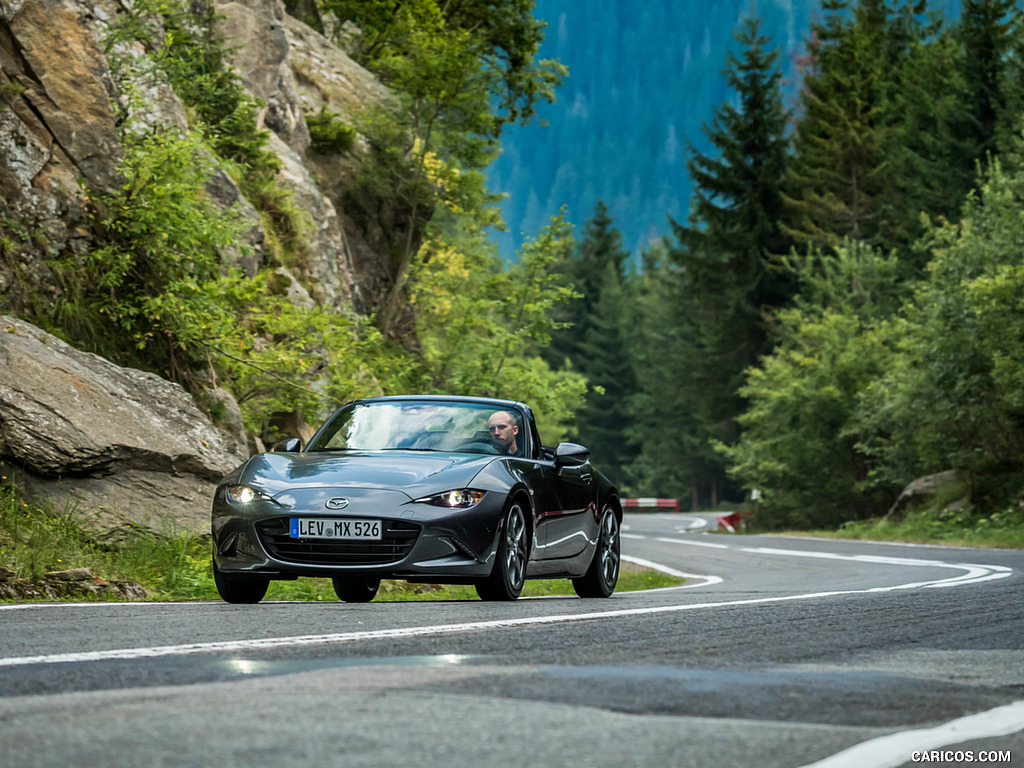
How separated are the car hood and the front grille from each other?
25cm

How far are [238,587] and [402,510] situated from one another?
1.39 metres

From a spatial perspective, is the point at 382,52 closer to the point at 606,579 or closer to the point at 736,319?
the point at 606,579

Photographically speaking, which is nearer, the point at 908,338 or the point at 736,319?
the point at 908,338

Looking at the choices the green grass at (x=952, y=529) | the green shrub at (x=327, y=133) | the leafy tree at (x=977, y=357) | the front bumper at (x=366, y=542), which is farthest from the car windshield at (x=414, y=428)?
the green shrub at (x=327, y=133)

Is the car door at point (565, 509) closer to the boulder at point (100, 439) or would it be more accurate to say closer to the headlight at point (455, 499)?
the headlight at point (455, 499)

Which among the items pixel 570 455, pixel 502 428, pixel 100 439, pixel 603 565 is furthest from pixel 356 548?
pixel 100 439

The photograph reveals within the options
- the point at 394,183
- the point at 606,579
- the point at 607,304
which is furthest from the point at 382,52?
the point at 607,304

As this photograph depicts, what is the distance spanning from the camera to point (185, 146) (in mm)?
14969

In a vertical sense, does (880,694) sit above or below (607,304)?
below

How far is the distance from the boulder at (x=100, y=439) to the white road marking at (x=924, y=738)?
9.20m

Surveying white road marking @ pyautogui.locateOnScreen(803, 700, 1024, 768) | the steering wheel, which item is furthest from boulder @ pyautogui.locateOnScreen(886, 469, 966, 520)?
white road marking @ pyautogui.locateOnScreen(803, 700, 1024, 768)

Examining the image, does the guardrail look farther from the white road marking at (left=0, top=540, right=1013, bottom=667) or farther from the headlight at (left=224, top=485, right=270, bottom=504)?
the headlight at (left=224, top=485, right=270, bottom=504)

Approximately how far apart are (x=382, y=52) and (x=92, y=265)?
76.9ft

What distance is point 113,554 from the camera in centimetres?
1169
